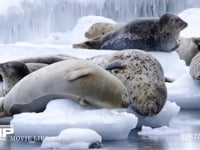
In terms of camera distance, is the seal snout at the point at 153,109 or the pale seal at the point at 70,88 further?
the seal snout at the point at 153,109

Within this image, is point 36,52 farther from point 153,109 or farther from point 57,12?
point 57,12

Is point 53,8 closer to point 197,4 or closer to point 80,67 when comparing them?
point 197,4

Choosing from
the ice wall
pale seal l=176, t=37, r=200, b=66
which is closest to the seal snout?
pale seal l=176, t=37, r=200, b=66

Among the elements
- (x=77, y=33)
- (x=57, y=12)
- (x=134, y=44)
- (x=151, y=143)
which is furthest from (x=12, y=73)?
(x=57, y=12)

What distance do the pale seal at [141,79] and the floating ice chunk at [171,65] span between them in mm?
2834

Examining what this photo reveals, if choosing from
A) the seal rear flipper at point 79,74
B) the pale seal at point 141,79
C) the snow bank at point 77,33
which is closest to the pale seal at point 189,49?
the snow bank at point 77,33

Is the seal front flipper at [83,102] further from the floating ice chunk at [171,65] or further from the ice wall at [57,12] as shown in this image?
the ice wall at [57,12]

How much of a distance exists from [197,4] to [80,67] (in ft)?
50.1

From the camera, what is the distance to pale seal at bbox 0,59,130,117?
5.16 m

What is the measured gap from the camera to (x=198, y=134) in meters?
5.28

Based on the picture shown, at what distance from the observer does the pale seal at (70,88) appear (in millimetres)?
5164

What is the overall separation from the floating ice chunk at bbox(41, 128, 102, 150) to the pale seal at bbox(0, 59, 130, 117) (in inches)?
23.6

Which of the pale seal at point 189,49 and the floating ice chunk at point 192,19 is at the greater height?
the pale seal at point 189,49

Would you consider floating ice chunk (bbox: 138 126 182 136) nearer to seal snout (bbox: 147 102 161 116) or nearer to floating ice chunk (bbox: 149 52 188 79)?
seal snout (bbox: 147 102 161 116)
